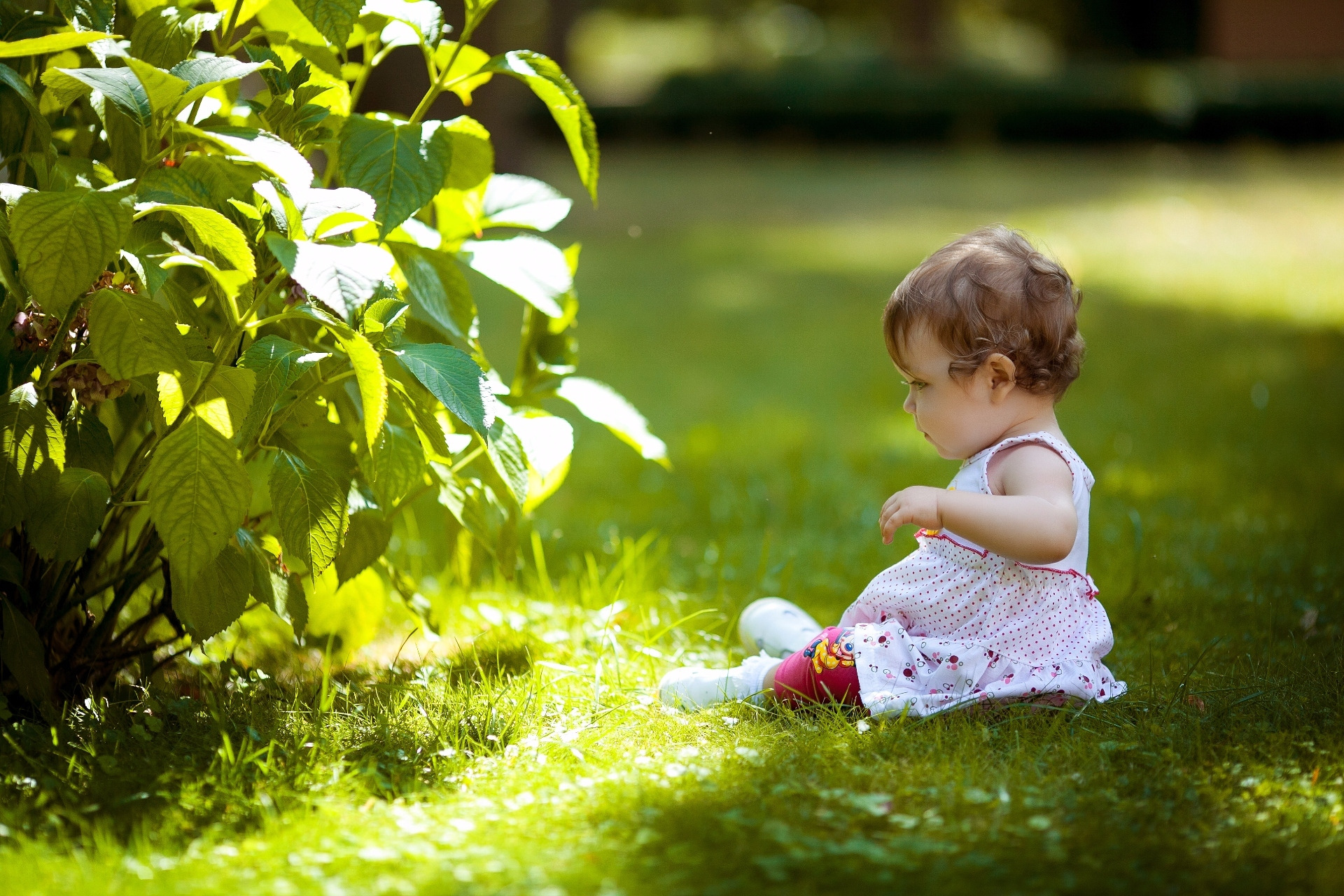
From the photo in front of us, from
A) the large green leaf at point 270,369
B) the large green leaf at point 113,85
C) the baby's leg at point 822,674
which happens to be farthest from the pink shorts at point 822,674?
the large green leaf at point 113,85

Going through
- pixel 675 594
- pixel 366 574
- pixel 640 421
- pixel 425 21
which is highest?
pixel 425 21

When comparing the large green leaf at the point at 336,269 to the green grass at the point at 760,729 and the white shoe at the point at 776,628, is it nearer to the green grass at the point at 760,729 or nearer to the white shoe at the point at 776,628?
the green grass at the point at 760,729

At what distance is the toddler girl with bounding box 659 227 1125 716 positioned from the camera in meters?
1.90

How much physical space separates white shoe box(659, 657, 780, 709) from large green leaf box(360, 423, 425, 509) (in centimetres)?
57

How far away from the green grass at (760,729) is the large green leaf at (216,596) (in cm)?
18

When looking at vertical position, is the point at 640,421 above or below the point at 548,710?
above

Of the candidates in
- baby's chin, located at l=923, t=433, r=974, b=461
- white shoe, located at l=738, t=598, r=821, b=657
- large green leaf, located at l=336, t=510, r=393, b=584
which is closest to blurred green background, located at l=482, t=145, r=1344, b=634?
white shoe, located at l=738, t=598, r=821, b=657

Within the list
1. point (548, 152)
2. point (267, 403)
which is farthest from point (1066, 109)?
point (267, 403)

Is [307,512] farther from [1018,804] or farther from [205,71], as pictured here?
[1018,804]

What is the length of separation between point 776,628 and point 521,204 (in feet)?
2.84

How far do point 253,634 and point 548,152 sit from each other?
14.5 meters

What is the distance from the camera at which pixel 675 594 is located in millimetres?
2629

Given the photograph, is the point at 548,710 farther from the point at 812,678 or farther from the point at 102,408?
the point at 102,408

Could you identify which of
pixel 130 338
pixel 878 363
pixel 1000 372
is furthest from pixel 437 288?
pixel 878 363
